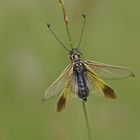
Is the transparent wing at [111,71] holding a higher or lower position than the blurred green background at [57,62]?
lower

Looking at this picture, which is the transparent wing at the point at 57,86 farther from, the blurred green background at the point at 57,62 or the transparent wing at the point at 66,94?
the blurred green background at the point at 57,62

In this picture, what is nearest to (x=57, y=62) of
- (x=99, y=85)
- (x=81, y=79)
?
(x=81, y=79)

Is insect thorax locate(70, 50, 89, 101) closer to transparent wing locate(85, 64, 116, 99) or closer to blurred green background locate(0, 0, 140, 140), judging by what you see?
transparent wing locate(85, 64, 116, 99)

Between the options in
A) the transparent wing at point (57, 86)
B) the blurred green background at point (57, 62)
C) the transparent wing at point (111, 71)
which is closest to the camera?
the transparent wing at point (111, 71)

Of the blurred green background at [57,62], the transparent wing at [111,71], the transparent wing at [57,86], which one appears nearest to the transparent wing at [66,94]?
the transparent wing at [57,86]

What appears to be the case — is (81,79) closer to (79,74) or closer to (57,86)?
(79,74)
